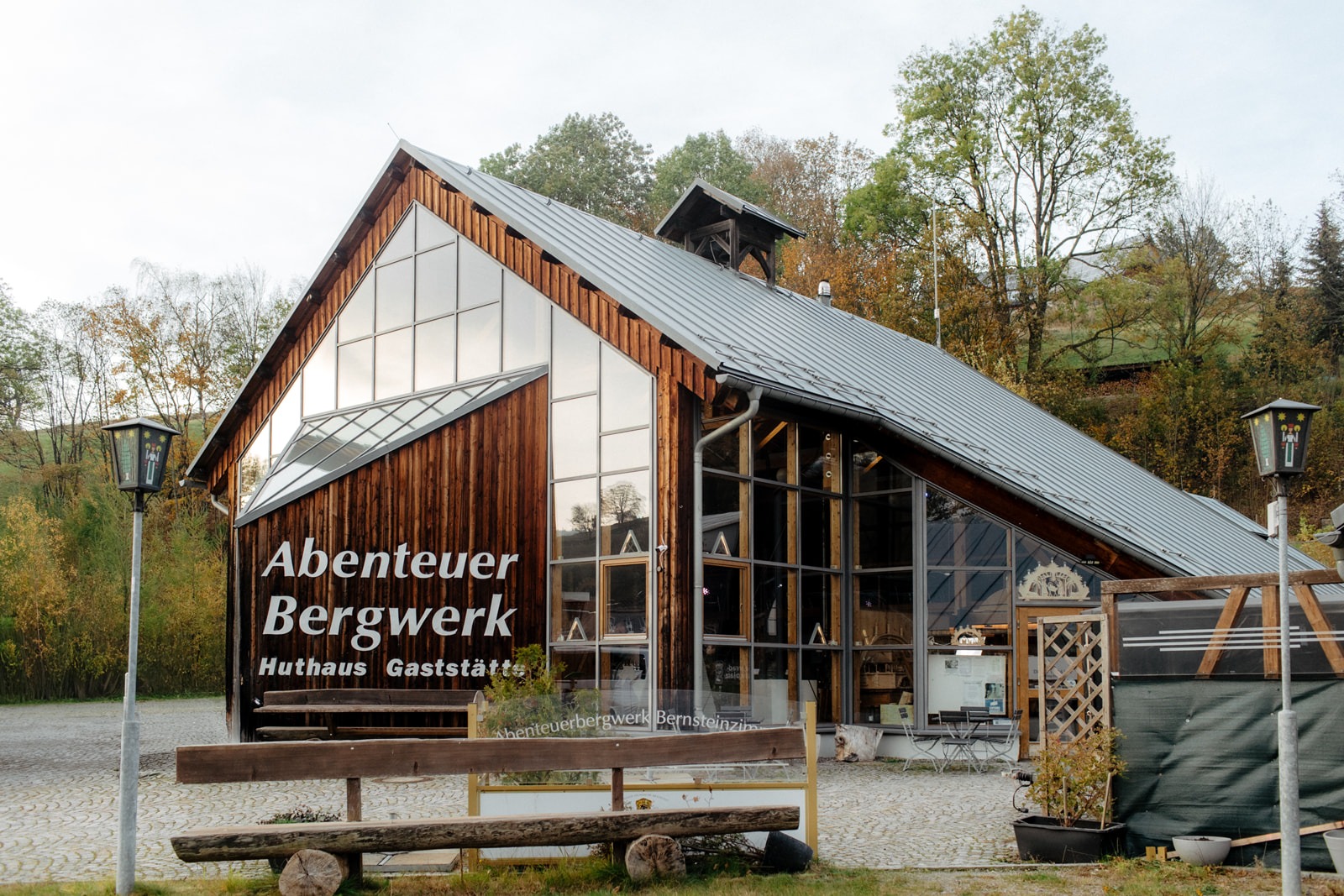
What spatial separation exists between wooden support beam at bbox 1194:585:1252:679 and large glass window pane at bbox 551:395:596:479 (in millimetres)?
7306

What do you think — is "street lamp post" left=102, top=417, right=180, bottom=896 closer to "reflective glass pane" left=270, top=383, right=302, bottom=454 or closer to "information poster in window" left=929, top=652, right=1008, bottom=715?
"information poster in window" left=929, top=652, right=1008, bottom=715

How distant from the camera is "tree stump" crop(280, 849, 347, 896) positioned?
698 centimetres

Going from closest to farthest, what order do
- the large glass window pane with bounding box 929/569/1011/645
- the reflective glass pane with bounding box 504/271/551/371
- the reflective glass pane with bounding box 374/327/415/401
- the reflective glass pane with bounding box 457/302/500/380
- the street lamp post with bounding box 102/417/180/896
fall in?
the street lamp post with bounding box 102/417/180/896 → the large glass window pane with bounding box 929/569/1011/645 → the reflective glass pane with bounding box 504/271/551/371 → the reflective glass pane with bounding box 457/302/500/380 → the reflective glass pane with bounding box 374/327/415/401

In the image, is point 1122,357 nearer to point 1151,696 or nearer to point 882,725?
point 882,725

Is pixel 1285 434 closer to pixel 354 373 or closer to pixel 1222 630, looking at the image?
pixel 1222 630

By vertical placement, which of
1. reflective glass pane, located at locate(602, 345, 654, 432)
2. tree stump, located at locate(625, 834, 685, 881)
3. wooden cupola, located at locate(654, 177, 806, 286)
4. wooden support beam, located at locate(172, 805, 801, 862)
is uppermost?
wooden cupola, located at locate(654, 177, 806, 286)

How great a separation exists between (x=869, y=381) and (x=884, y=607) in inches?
117

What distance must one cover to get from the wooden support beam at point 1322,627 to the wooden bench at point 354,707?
876cm

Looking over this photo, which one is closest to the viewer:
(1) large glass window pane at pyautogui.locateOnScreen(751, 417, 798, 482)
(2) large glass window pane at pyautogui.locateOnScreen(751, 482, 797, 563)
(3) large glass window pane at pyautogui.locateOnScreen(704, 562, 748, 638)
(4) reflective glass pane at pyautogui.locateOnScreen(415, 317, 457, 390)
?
(3) large glass window pane at pyautogui.locateOnScreen(704, 562, 748, 638)

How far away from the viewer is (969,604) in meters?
15.1

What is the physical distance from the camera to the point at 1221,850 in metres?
8.24

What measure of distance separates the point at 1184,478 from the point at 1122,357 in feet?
21.6

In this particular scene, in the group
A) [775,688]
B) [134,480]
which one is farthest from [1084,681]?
[134,480]

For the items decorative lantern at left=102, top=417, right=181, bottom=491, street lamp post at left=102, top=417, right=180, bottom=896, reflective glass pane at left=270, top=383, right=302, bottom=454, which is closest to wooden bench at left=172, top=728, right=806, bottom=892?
street lamp post at left=102, top=417, right=180, bottom=896
